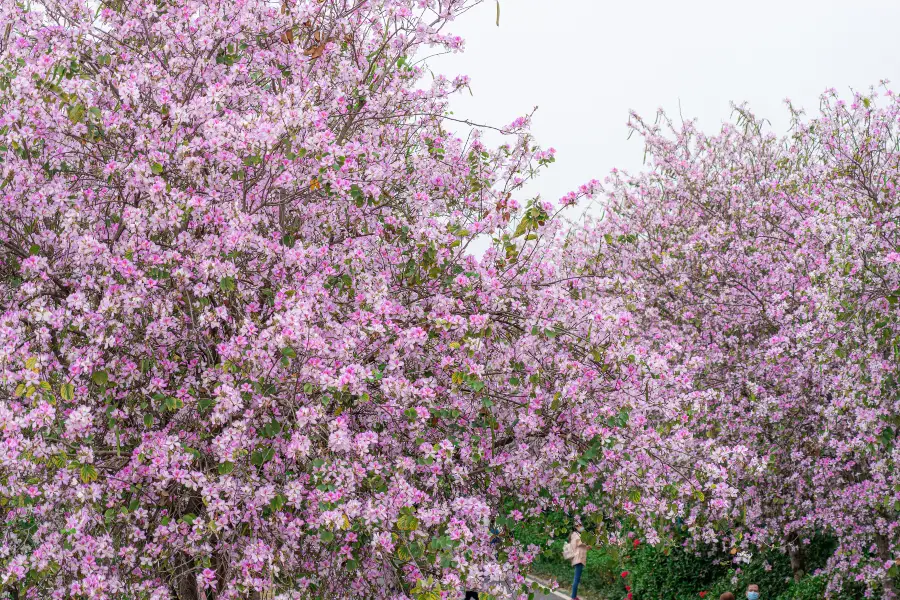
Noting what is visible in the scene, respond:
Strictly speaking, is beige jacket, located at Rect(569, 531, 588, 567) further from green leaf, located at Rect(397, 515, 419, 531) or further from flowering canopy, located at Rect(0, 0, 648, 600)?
green leaf, located at Rect(397, 515, 419, 531)

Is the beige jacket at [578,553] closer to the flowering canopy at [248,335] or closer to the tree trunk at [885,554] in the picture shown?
the tree trunk at [885,554]

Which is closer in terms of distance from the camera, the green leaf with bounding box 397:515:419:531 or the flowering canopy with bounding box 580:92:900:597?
the green leaf with bounding box 397:515:419:531

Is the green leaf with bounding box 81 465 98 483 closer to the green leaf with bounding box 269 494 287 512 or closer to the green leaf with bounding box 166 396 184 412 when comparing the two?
the green leaf with bounding box 166 396 184 412

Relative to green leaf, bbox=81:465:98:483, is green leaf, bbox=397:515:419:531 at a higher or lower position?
lower

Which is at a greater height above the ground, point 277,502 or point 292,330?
point 292,330

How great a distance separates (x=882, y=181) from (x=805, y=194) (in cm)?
205

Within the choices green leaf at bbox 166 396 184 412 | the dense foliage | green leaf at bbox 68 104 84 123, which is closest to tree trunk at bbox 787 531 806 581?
the dense foliage

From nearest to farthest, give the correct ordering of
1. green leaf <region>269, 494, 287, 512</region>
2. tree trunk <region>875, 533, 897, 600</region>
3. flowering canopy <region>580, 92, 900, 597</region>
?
green leaf <region>269, 494, 287, 512</region>, flowering canopy <region>580, 92, 900, 597</region>, tree trunk <region>875, 533, 897, 600</region>

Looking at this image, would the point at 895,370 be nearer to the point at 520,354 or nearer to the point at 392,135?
the point at 520,354

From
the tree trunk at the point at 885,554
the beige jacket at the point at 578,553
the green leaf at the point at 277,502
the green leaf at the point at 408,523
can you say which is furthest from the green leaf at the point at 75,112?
the beige jacket at the point at 578,553

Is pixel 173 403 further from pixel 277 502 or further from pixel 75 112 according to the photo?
pixel 75 112

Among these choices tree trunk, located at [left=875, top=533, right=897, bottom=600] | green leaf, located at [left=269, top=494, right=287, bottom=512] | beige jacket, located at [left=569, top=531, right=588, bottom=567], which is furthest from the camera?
beige jacket, located at [left=569, top=531, right=588, bottom=567]

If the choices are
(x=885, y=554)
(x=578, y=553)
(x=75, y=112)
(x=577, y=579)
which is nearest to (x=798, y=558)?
(x=885, y=554)

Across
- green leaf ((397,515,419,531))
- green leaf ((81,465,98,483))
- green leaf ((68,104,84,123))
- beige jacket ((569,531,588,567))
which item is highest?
green leaf ((68,104,84,123))
